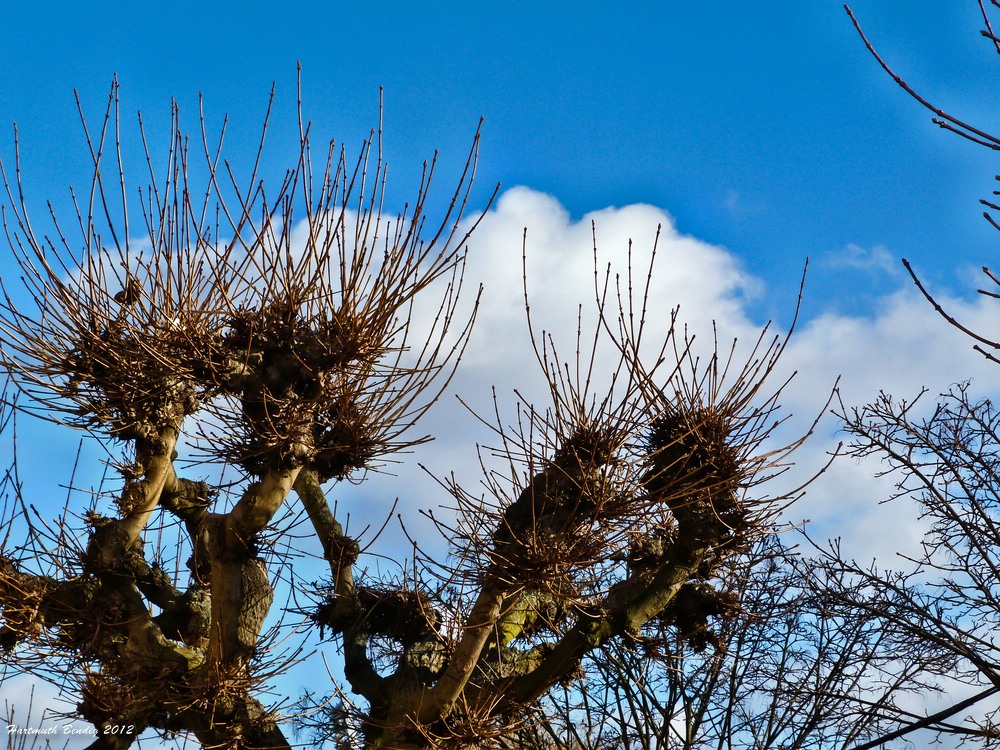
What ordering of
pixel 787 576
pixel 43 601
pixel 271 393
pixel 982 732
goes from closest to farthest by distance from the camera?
1. pixel 271 393
2. pixel 43 601
3. pixel 982 732
4. pixel 787 576

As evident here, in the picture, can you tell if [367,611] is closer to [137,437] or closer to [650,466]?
[137,437]

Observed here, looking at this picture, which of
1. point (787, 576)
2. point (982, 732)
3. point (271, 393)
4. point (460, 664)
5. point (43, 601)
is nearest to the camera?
point (460, 664)

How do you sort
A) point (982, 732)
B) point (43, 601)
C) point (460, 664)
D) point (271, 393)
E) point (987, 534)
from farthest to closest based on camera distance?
point (987, 534) → point (982, 732) → point (43, 601) → point (271, 393) → point (460, 664)

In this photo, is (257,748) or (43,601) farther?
(43,601)

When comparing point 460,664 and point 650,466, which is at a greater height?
point 650,466

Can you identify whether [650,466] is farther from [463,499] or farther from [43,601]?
[43,601]

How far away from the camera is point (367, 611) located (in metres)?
7.87

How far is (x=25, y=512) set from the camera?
25.7 ft

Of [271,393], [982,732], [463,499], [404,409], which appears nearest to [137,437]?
[271,393]

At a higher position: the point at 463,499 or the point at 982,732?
the point at 463,499

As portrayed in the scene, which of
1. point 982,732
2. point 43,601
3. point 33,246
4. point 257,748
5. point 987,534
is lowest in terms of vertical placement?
point 982,732

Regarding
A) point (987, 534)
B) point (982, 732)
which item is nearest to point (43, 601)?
point (982, 732)

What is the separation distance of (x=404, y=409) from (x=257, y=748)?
2562 millimetres

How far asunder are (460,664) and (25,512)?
4.05 m
